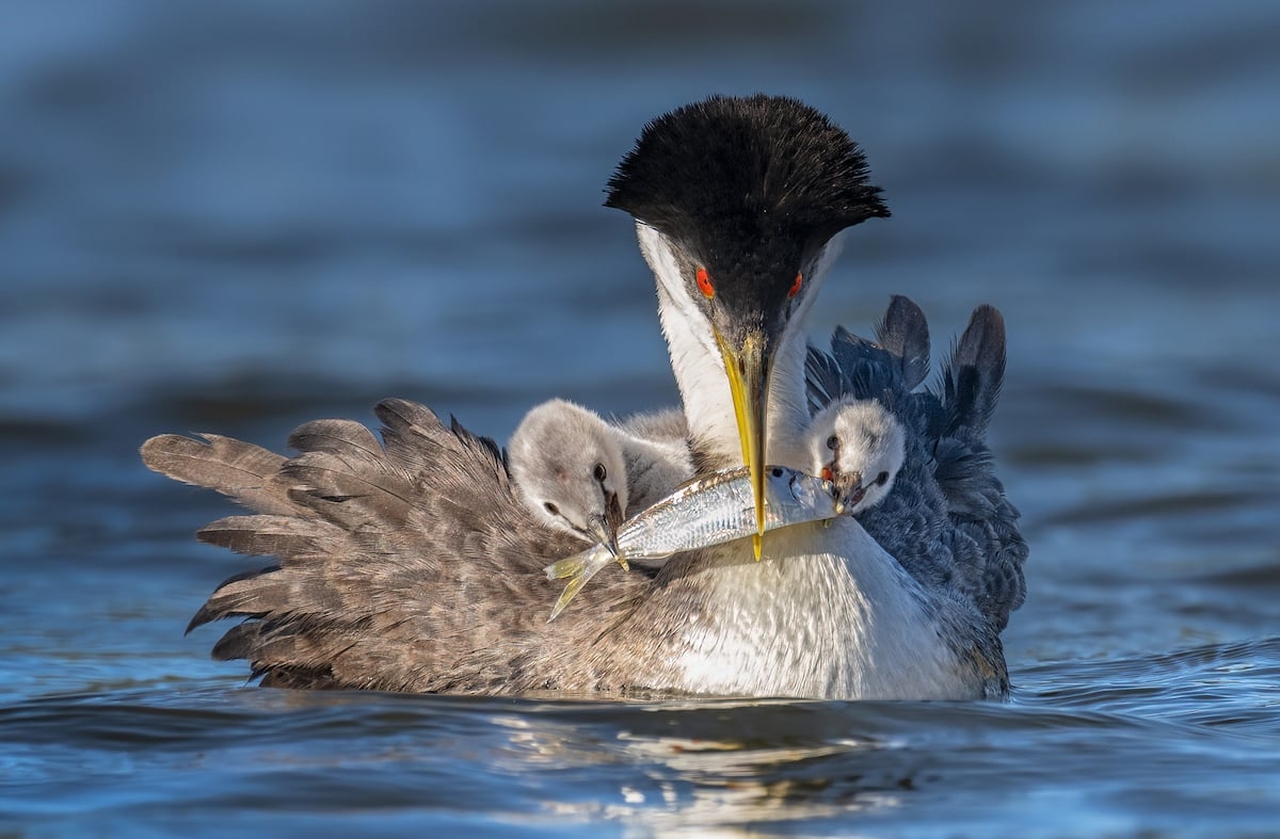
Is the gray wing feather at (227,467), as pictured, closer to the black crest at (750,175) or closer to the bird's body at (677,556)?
the bird's body at (677,556)

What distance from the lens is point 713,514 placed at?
257 inches

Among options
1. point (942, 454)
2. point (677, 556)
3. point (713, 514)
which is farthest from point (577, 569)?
point (942, 454)

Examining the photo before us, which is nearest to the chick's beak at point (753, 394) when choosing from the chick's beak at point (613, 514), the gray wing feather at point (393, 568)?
the chick's beak at point (613, 514)

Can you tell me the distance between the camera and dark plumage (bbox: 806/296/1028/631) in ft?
25.9

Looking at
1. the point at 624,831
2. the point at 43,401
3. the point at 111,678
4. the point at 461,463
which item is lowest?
the point at 624,831

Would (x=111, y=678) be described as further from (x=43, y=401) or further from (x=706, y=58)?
(x=706, y=58)

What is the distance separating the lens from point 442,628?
7184 millimetres

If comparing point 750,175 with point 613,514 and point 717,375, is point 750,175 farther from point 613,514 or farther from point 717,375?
point 613,514

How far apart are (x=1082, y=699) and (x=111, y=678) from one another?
3.77 meters

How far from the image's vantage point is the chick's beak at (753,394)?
6168 millimetres

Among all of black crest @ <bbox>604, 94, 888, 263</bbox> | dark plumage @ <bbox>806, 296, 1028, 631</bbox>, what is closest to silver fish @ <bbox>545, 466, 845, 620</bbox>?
black crest @ <bbox>604, 94, 888, 263</bbox>

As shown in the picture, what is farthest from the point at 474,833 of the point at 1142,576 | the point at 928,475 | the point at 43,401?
the point at 43,401

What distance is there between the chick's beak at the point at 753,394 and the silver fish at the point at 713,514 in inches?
2.5

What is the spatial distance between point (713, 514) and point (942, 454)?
238 centimetres
